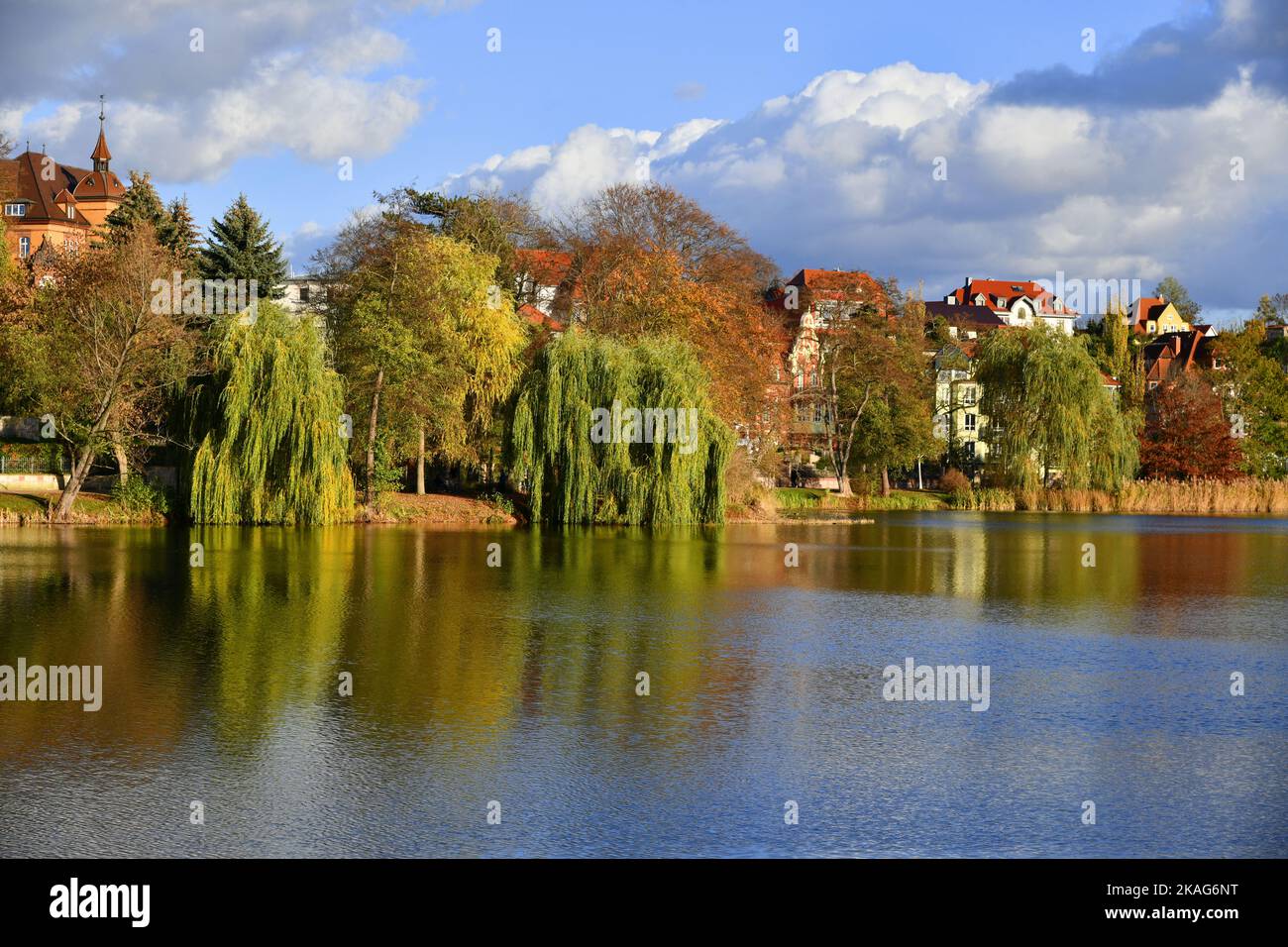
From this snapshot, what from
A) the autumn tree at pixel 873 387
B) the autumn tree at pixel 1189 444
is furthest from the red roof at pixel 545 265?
the autumn tree at pixel 1189 444

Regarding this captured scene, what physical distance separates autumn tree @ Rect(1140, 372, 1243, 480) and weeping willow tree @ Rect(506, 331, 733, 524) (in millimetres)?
42531

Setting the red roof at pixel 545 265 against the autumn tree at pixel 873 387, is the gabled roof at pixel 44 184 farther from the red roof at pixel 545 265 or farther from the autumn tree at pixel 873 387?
the autumn tree at pixel 873 387

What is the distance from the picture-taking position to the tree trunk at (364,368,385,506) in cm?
4947

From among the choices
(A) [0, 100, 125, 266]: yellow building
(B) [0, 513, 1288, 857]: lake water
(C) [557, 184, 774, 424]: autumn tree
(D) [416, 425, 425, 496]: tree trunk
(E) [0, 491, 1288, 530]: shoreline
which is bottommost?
(B) [0, 513, 1288, 857]: lake water

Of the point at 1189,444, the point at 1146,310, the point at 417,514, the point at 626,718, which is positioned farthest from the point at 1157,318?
the point at 626,718

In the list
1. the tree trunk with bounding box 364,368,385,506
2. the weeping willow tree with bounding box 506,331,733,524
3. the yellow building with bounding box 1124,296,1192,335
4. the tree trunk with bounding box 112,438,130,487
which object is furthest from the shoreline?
the yellow building with bounding box 1124,296,1192,335

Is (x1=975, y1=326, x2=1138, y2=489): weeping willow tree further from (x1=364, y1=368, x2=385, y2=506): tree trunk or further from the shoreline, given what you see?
(x1=364, y1=368, x2=385, y2=506): tree trunk

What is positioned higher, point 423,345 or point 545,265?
point 545,265

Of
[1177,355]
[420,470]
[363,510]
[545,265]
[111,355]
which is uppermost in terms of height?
[1177,355]

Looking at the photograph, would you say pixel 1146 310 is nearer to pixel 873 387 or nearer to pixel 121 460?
pixel 873 387

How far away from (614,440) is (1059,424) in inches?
1294

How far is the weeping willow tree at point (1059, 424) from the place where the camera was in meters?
72.1

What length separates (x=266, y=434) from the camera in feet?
145
